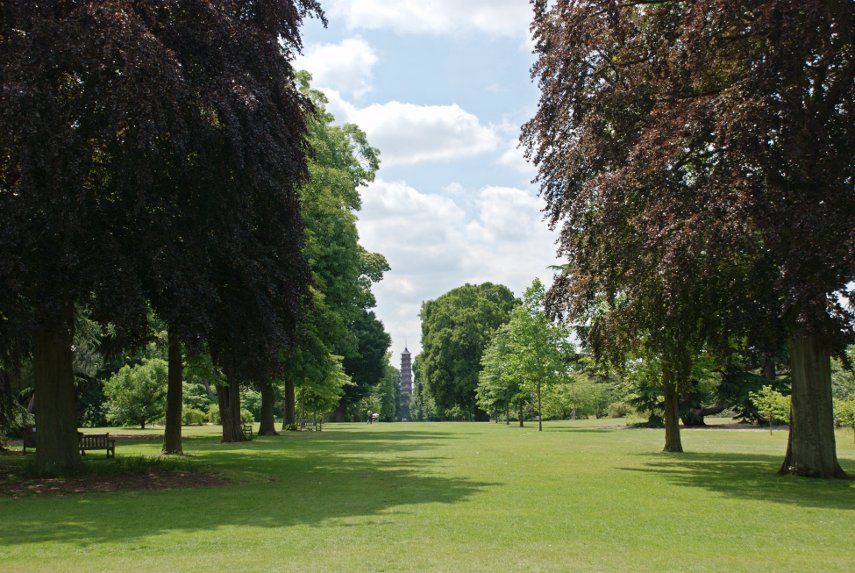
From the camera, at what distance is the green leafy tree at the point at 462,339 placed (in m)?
89.5

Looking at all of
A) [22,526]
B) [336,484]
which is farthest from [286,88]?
[22,526]

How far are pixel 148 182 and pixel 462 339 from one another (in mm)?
74917

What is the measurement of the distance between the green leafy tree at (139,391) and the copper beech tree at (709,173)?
1568 inches

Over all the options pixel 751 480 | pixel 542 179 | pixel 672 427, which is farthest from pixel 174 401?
pixel 672 427

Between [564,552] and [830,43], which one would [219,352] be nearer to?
[564,552]

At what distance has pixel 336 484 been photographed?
1755 cm

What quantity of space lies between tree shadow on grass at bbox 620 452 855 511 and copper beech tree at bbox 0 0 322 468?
10301mm

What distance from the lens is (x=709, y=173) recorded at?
17938mm

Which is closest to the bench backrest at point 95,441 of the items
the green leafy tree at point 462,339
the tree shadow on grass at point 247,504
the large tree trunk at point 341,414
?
the tree shadow on grass at point 247,504

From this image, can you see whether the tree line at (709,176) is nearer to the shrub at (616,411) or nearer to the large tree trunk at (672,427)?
the large tree trunk at (672,427)

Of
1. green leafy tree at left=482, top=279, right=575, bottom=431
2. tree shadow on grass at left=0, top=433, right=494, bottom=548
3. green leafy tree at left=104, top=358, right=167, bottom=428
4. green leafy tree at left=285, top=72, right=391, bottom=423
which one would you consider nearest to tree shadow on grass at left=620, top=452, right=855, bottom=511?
tree shadow on grass at left=0, top=433, right=494, bottom=548

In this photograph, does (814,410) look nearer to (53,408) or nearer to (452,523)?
(452,523)

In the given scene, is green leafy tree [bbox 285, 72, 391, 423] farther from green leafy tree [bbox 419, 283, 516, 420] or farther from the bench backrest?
green leafy tree [bbox 419, 283, 516, 420]

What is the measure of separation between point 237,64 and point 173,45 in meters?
1.40
